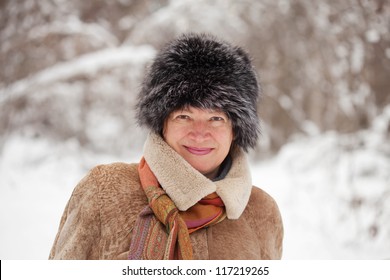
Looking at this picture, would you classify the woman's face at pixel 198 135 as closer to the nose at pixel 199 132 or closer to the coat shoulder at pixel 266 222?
the nose at pixel 199 132

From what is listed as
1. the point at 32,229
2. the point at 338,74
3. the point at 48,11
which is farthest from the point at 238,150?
the point at 48,11

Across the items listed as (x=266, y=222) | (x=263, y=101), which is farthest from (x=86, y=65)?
(x=266, y=222)

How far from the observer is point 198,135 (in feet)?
3.56

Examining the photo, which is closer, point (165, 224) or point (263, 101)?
point (165, 224)

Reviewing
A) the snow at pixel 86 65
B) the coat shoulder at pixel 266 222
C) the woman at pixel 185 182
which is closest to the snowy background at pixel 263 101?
the snow at pixel 86 65

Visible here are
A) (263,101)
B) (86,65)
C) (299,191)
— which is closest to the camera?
(263,101)

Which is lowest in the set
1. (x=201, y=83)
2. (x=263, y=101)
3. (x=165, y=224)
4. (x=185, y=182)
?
(x=165, y=224)

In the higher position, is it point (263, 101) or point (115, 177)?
point (263, 101)

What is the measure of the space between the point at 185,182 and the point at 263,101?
7.50ft

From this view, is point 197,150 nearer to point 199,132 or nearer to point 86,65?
point 199,132

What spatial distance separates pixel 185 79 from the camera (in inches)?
45.0

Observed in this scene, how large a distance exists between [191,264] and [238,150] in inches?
14.7

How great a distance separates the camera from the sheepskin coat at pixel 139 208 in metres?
1.04

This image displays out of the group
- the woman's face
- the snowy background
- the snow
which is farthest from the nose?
the snow
